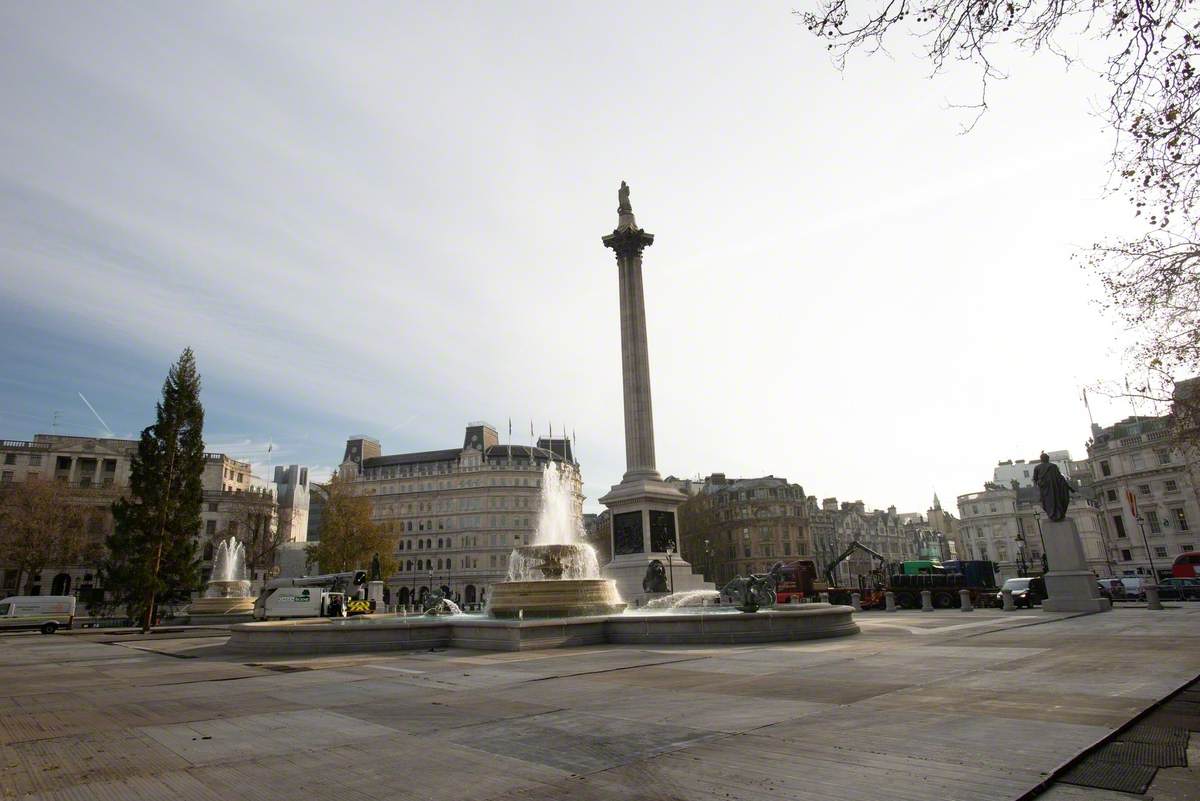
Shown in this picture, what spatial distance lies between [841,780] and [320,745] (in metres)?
4.97

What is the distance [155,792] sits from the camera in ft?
16.5

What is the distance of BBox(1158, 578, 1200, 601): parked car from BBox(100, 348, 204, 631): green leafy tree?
57.2 meters

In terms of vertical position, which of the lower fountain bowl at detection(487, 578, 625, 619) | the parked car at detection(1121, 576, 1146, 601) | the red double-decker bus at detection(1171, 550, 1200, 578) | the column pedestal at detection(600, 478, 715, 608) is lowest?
the parked car at detection(1121, 576, 1146, 601)

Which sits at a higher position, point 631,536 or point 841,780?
point 631,536

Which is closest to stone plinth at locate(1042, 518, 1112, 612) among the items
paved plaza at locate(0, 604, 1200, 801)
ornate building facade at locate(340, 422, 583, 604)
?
paved plaza at locate(0, 604, 1200, 801)

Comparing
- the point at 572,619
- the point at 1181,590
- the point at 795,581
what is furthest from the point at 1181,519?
the point at 572,619

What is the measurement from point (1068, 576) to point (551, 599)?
68.2 feet

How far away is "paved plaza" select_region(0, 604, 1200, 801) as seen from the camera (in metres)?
5.02

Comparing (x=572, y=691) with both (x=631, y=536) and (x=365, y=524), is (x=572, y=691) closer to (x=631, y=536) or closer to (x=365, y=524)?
(x=631, y=536)

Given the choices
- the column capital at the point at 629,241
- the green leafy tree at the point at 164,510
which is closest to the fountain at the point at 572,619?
the column capital at the point at 629,241

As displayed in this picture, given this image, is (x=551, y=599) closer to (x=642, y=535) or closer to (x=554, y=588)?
(x=554, y=588)

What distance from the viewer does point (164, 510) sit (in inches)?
1535

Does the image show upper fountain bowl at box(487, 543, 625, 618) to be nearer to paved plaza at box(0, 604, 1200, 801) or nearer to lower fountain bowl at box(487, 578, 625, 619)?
lower fountain bowl at box(487, 578, 625, 619)

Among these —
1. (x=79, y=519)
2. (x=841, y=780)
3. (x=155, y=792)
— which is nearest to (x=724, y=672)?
(x=841, y=780)
